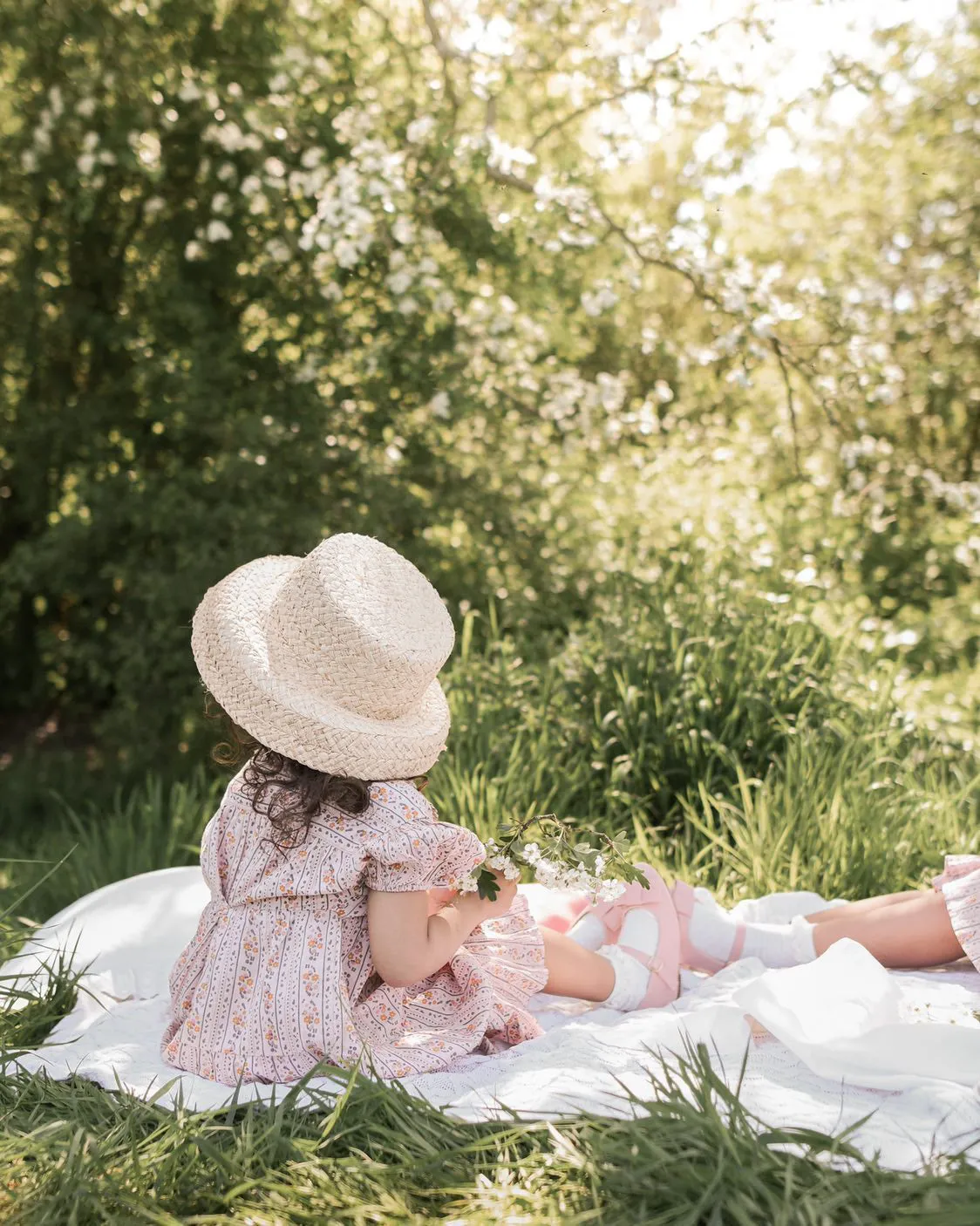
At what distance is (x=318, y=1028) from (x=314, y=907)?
0.66 ft

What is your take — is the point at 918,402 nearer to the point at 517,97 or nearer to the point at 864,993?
the point at 517,97

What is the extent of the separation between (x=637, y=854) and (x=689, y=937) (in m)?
0.76

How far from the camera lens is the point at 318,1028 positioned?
212 cm

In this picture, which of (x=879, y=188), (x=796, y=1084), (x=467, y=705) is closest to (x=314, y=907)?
(x=796, y=1084)

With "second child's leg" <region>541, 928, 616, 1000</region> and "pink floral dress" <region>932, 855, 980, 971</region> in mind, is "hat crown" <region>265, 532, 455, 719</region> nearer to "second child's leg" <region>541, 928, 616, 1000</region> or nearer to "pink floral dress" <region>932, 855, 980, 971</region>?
"second child's leg" <region>541, 928, 616, 1000</region>

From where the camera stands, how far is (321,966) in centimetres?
215

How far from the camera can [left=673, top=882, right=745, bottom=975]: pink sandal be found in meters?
2.56

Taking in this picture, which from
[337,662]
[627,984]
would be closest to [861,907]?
[627,984]

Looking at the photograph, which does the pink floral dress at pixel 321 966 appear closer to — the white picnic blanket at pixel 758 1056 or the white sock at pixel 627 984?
the white picnic blanket at pixel 758 1056

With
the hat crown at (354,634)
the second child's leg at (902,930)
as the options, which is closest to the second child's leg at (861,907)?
the second child's leg at (902,930)

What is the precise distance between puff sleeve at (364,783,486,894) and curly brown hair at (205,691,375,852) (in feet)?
0.16

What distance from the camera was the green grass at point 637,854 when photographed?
68.6 inches

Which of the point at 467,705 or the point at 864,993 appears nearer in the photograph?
the point at 864,993

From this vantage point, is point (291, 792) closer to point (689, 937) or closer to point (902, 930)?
point (689, 937)
